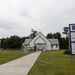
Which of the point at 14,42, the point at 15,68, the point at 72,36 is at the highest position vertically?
the point at 14,42

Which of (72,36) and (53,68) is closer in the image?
(53,68)

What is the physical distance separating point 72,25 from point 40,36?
2064 inches

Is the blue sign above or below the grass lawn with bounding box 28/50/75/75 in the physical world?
above

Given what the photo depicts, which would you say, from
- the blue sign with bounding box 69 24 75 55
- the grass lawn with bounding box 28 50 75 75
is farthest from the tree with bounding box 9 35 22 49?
the grass lawn with bounding box 28 50 75 75

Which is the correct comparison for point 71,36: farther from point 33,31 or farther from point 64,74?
point 33,31

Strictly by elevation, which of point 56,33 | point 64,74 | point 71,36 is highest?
point 56,33

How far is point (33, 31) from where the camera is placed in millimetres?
118562

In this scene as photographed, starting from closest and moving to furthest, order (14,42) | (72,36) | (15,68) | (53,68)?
(15,68), (53,68), (72,36), (14,42)

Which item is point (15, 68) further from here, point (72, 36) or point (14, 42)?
point (14, 42)

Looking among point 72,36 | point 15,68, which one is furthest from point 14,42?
point 15,68

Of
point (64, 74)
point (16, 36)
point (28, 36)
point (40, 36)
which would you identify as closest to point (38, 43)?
point (40, 36)

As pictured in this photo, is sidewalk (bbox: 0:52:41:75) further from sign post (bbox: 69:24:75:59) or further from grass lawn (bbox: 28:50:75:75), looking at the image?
sign post (bbox: 69:24:75:59)

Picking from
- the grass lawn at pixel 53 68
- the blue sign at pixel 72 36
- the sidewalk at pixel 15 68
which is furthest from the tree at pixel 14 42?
the sidewalk at pixel 15 68

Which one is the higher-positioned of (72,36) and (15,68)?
(72,36)
